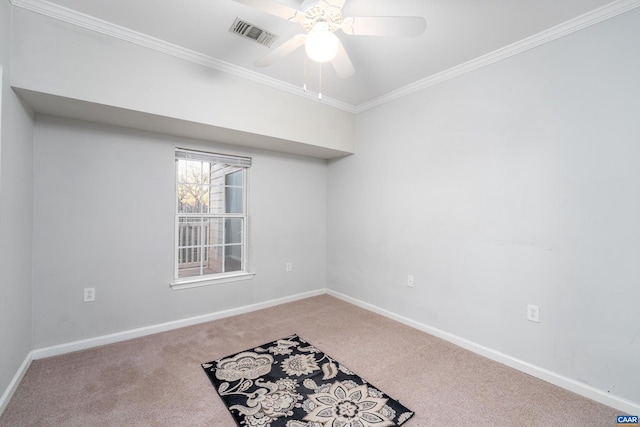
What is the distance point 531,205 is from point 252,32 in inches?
103

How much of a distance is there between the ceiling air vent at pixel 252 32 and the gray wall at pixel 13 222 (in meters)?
1.40

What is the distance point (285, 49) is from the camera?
181 cm

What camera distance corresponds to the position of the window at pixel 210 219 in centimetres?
310

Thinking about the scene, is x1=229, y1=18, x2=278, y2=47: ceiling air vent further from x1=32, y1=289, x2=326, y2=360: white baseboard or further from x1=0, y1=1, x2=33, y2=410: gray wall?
x1=32, y1=289, x2=326, y2=360: white baseboard

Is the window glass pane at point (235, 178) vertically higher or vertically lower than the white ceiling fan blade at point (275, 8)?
lower

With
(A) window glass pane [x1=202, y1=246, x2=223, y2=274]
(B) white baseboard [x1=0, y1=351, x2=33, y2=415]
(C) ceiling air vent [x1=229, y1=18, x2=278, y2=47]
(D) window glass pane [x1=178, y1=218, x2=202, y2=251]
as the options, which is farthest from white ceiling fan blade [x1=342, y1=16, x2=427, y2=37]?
(B) white baseboard [x1=0, y1=351, x2=33, y2=415]

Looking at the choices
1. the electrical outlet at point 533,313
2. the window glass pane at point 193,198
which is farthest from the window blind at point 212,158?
the electrical outlet at point 533,313

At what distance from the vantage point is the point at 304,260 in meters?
4.01

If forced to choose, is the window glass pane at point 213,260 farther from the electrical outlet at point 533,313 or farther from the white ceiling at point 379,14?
the electrical outlet at point 533,313

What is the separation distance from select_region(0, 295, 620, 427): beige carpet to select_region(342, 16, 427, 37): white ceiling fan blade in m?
2.28

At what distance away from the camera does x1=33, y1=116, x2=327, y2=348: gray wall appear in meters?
2.35

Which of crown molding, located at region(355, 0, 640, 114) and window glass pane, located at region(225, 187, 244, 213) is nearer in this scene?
crown molding, located at region(355, 0, 640, 114)

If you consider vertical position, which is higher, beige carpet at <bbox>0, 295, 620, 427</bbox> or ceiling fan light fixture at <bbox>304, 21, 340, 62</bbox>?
ceiling fan light fixture at <bbox>304, 21, 340, 62</bbox>

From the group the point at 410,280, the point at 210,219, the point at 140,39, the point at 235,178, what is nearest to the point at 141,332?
the point at 210,219
